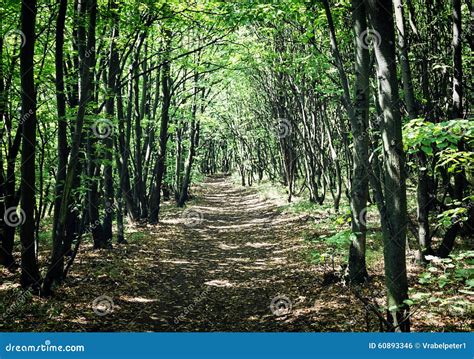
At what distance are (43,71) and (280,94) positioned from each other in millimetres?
14229

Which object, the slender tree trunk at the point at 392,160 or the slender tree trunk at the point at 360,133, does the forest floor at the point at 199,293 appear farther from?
the slender tree trunk at the point at 360,133

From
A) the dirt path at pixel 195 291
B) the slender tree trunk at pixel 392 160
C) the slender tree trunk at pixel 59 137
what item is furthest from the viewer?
the slender tree trunk at pixel 59 137

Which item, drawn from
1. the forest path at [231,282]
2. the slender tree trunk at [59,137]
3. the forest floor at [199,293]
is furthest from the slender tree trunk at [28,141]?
the forest path at [231,282]

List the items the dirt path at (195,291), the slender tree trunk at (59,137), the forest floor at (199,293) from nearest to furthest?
the forest floor at (199,293) → the dirt path at (195,291) → the slender tree trunk at (59,137)

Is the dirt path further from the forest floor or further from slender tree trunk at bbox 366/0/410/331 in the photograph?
slender tree trunk at bbox 366/0/410/331

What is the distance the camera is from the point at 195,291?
8961mm

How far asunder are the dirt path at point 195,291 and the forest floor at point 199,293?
2cm

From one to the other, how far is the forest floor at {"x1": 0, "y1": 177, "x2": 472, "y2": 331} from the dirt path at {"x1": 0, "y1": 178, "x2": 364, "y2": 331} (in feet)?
0.06

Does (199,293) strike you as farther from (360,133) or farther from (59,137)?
(360,133)

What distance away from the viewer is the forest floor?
6.50 metres

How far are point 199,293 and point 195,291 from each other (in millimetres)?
192

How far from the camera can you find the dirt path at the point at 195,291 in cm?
669

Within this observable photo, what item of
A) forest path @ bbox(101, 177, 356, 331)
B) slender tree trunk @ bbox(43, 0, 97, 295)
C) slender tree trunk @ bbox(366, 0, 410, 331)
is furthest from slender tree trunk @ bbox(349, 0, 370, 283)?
slender tree trunk @ bbox(43, 0, 97, 295)

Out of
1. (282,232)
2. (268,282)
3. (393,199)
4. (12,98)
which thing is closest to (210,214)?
(282,232)
